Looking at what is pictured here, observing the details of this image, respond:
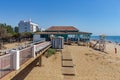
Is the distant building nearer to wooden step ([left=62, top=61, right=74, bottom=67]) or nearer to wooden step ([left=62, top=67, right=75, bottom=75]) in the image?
wooden step ([left=62, top=61, right=74, bottom=67])

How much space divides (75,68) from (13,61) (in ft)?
28.8

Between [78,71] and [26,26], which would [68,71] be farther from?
[26,26]

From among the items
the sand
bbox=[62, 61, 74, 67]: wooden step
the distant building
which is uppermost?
the distant building

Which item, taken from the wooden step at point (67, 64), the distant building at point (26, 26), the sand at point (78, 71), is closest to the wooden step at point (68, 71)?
the sand at point (78, 71)

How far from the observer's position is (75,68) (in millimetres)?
15523

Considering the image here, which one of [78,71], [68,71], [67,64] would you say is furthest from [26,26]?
[68,71]

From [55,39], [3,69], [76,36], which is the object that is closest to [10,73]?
[3,69]

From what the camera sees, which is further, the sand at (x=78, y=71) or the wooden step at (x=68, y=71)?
the wooden step at (x=68, y=71)

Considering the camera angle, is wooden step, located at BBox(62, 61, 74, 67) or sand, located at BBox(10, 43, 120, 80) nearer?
sand, located at BBox(10, 43, 120, 80)

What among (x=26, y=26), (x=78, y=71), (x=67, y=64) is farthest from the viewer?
(x=26, y=26)

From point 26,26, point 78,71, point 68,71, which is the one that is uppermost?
point 26,26

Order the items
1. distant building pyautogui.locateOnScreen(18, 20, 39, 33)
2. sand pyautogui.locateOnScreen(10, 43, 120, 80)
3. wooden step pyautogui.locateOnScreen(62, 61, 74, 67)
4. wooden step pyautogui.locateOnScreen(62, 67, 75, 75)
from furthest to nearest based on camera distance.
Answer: distant building pyautogui.locateOnScreen(18, 20, 39, 33), wooden step pyautogui.locateOnScreen(62, 61, 74, 67), wooden step pyautogui.locateOnScreen(62, 67, 75, 75), sand pyautogui.locateOnScreen(10, 43, 120, 80)

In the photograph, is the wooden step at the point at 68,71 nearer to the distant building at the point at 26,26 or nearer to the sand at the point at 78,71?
the sand at the point at 78,71

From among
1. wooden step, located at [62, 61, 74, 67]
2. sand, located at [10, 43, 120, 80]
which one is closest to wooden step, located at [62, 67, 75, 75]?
sand, located at [10, 43, 120, 80]
